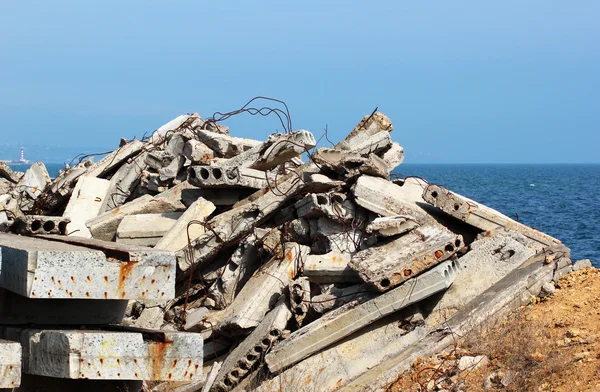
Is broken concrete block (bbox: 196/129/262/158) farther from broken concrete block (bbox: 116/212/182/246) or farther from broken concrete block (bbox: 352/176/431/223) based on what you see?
broken concrete block (bbox: 352/176/431/223)

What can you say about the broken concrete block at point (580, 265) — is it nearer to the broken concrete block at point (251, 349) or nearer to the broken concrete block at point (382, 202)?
the broken concrete block at point (382, 202)

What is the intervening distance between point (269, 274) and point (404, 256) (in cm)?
153

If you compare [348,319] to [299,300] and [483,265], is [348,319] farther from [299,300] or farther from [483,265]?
[483,265]

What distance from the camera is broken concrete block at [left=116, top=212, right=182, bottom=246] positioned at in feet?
34.0

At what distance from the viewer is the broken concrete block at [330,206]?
9422 millimetres

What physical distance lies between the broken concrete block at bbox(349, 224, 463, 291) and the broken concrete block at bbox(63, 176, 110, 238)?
436cm

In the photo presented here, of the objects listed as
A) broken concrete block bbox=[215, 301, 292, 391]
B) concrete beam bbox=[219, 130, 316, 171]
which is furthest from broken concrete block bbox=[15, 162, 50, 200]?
broken concrete block bbox=[215, 301, 292, 391]

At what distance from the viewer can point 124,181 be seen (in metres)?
12.4

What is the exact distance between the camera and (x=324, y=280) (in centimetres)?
903

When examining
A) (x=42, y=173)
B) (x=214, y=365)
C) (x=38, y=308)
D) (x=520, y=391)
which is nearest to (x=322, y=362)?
(x=214, y=365)

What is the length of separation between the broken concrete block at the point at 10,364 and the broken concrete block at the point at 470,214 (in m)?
4.69

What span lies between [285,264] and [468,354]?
2.26 m

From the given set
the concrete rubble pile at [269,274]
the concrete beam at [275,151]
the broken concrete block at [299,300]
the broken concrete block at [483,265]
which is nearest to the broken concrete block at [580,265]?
the concrete rubble pile at [269,274]

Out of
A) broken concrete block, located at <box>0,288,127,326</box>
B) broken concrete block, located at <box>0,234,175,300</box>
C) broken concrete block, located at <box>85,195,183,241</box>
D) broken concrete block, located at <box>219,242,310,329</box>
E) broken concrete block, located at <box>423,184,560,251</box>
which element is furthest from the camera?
broken concrete block, located at <box>85,195,183,241</box>
